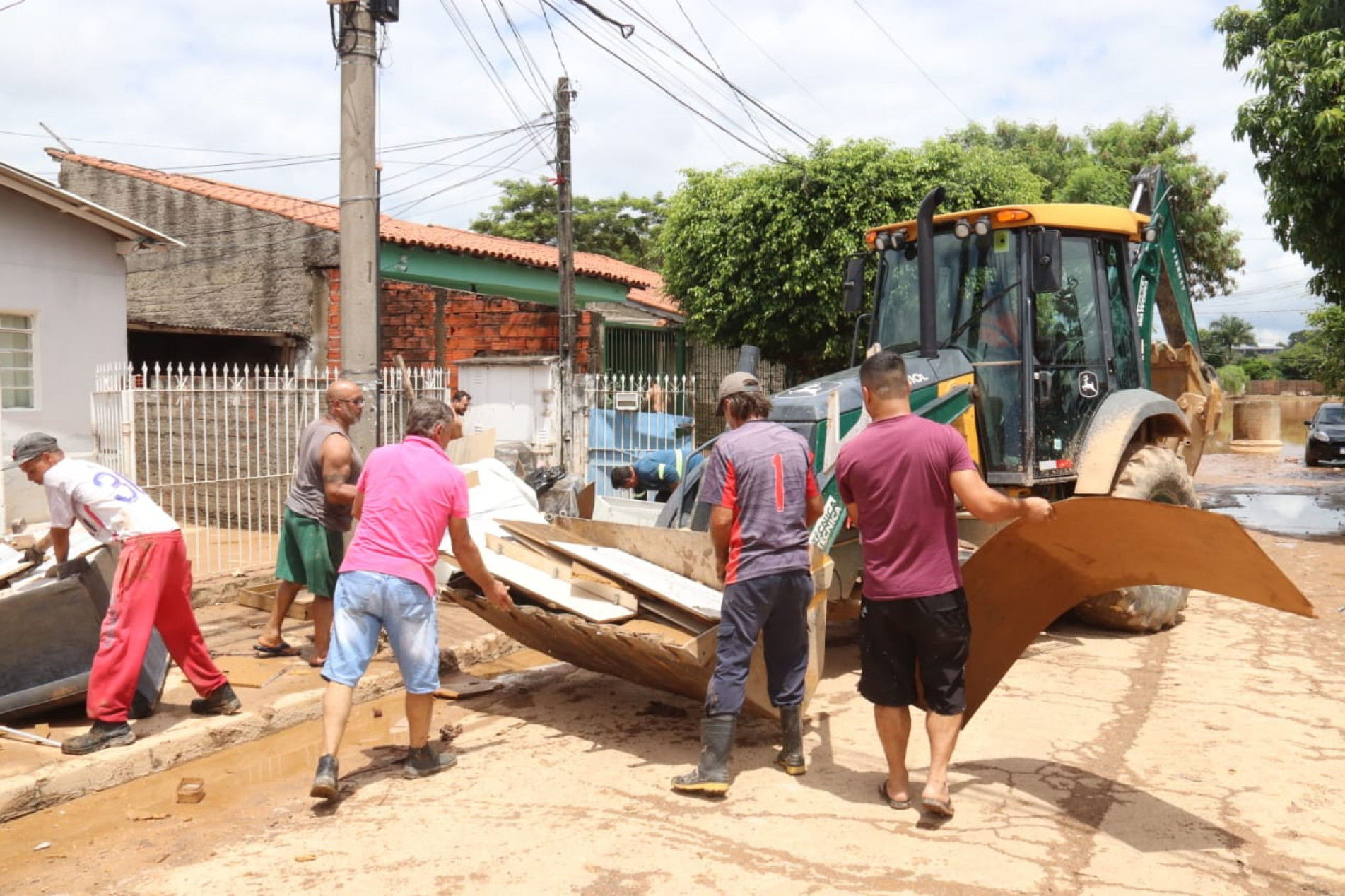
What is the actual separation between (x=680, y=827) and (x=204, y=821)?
196 centimetres

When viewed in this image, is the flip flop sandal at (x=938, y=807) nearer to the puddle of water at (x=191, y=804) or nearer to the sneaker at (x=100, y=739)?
the puddle of water at (x=191, y=804)

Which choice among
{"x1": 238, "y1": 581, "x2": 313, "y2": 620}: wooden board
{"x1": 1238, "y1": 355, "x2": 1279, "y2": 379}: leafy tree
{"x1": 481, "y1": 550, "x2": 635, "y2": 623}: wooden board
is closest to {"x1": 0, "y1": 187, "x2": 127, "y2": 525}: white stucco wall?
{"x1": 238, "y1": 581, "x2": 313, "y2": 620}: wooden board

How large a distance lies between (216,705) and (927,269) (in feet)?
15.9

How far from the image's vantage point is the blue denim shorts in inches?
178

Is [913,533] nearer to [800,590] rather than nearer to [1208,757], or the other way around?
[800,590]

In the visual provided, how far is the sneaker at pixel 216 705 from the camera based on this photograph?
5.47 meters

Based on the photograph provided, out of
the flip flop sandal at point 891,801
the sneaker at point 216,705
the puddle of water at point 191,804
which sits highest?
the sneaker at point 216,705

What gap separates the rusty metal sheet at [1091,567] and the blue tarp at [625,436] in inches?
320

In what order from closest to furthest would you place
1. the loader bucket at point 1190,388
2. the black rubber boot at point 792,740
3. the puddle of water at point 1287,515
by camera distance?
the black rubber boot at point 792,740 → the loader bucket at point 1190,388 → the puddle of water at point 1287,515

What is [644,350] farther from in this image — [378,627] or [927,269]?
[378,627]

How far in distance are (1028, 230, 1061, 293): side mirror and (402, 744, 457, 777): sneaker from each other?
4.55 meters

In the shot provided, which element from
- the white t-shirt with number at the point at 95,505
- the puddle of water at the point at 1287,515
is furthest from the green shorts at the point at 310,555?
the puddle of water at the point at 1287,515

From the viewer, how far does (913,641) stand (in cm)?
425

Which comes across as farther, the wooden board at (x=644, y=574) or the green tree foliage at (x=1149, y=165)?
the green tree foliage at (x=1149, y=165)
